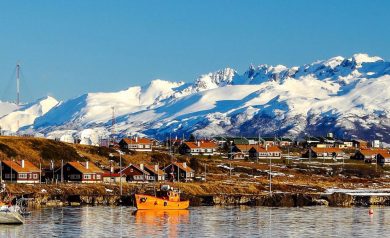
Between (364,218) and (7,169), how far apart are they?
6073cm

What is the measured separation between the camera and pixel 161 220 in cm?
10388

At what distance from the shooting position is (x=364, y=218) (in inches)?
4348

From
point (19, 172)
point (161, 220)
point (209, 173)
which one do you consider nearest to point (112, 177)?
point (19, 172)

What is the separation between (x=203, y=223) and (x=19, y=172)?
5199cm

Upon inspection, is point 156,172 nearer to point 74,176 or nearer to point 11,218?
point 74,176

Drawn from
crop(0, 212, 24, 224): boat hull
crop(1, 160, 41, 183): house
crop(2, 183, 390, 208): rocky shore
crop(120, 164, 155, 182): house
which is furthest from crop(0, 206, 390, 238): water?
crop(120, 164, 155, 182): house

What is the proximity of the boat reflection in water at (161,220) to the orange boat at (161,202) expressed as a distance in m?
1.36

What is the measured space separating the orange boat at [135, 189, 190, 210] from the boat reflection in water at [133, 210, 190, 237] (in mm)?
1362

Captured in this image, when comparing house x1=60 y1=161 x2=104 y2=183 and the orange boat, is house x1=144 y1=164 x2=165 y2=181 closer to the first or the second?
house x1=60 y1=161 x2=104 y2=183

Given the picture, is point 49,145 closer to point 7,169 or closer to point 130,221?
point 7,169

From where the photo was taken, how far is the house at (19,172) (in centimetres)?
14286

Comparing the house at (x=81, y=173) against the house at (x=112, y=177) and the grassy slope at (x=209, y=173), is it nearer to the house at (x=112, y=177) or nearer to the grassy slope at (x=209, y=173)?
the house at (x=112, y=177)

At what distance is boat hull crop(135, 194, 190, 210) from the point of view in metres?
117

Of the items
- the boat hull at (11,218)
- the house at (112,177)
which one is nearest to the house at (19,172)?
the house at (112,177)
